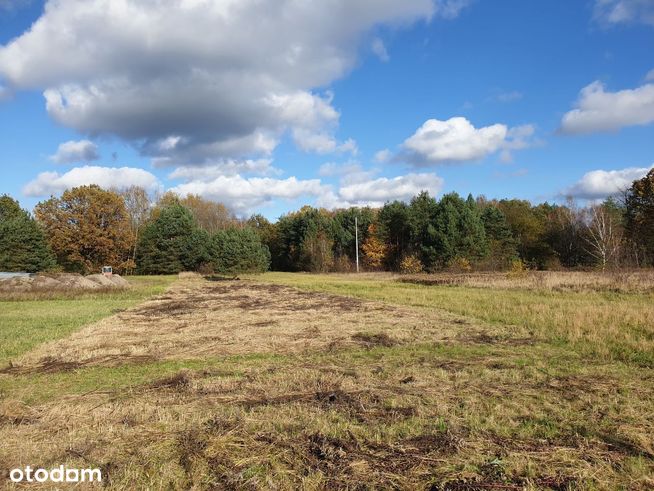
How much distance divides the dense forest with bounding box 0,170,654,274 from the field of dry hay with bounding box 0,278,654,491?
3327 centimetres

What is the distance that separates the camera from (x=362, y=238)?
235 feet

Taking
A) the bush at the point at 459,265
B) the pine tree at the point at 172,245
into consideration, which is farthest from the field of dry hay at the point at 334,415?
the pine tree at the point at 172,245

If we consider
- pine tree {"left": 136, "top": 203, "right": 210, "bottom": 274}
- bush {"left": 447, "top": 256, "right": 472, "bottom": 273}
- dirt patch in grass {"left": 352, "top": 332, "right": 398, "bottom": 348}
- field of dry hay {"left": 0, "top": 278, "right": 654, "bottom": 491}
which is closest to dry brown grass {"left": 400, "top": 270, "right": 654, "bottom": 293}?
field of dry hay {"left": 0, "top": 278, "right": 654, "bottom": 491}

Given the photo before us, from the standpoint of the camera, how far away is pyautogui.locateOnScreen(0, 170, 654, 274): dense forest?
50.4 metres

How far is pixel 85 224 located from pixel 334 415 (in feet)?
181

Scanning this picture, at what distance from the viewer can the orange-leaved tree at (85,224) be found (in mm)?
52156

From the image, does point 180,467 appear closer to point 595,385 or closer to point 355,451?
point 355,451

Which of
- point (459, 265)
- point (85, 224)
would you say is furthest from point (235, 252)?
point (459, 265)

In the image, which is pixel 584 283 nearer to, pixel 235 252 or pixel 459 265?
pixel 459 265

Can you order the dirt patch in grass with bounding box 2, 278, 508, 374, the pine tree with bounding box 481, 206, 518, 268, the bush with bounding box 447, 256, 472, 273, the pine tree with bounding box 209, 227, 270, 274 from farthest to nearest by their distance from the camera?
the pine tree with bounding box 481, 206, 518, 268 < the pine tree with bounding box 209, 227, 270, 274 < the bush with bounding box 447, 256, 472, 273 < the dirt patch in grass with bounding box 2, 278, 508, 374

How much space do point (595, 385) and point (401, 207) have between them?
200 ft

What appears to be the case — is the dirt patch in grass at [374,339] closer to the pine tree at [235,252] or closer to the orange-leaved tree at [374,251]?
the pine tree at [235,252]
